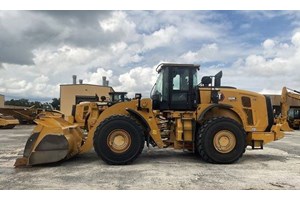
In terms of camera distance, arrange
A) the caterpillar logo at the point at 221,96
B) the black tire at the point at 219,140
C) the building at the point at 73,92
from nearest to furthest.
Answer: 1. the black tire at the point at 219,140
2. the caterpillar logo at the point at 221,96
3. the building at the point at 73,92

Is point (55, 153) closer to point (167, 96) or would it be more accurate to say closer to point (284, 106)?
point (167, 96)

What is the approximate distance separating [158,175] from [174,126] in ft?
7.70

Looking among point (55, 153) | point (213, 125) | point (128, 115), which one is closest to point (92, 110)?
point (128, 115)

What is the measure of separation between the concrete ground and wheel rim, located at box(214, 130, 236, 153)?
433 mm

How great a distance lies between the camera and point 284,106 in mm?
10672

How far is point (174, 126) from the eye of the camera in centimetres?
928

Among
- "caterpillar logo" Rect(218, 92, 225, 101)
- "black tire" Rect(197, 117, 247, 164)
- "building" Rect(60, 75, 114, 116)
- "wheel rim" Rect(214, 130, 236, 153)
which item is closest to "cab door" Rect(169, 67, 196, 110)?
"caterpillar logo" Rect(218, 92, 225, 101)

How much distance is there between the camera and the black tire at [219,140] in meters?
8.70

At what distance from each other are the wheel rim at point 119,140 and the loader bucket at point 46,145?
3.36 feet

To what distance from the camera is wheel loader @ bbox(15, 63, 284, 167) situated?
8.32 metres

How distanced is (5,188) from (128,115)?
3.76 metres

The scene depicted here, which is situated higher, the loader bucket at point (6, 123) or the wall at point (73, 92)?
the wall at point (73, 92)

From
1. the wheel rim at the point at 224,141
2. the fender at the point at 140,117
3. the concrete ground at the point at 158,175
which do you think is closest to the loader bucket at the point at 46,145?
the concrete ground at the point at 158,175

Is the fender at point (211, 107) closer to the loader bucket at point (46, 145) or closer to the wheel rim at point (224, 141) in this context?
the wheel rim at point (224, 141)
